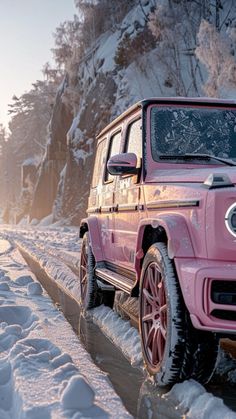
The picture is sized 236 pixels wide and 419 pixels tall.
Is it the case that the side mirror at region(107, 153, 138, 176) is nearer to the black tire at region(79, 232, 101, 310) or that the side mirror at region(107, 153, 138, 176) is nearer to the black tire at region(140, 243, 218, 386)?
the black tire at region(140, 243, 218, 386)

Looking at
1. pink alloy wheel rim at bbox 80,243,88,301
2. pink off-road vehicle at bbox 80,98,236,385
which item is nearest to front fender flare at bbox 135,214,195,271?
pink off-road vehicle at bbox 80,98,236,385

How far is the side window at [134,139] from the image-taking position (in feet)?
14.7

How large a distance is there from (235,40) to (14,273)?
18.7 m

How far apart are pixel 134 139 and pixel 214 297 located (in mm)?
2379

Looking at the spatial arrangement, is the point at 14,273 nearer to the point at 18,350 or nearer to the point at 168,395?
the point at 18,350

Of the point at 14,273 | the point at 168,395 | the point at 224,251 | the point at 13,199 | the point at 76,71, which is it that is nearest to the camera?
the point at 224,251

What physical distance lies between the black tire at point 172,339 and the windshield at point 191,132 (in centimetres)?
128

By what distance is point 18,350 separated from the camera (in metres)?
3.58

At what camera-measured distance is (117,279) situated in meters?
4.46

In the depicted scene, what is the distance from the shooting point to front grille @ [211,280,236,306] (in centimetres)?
274

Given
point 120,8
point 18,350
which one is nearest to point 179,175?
point 18,350

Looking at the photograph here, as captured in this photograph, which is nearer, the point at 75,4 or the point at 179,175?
the point at 179,175

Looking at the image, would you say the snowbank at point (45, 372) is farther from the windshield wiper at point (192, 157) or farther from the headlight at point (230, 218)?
the windshield wiper at point (192, 157)

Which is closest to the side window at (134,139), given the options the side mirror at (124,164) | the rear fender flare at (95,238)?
the side mirror at (124,164)
